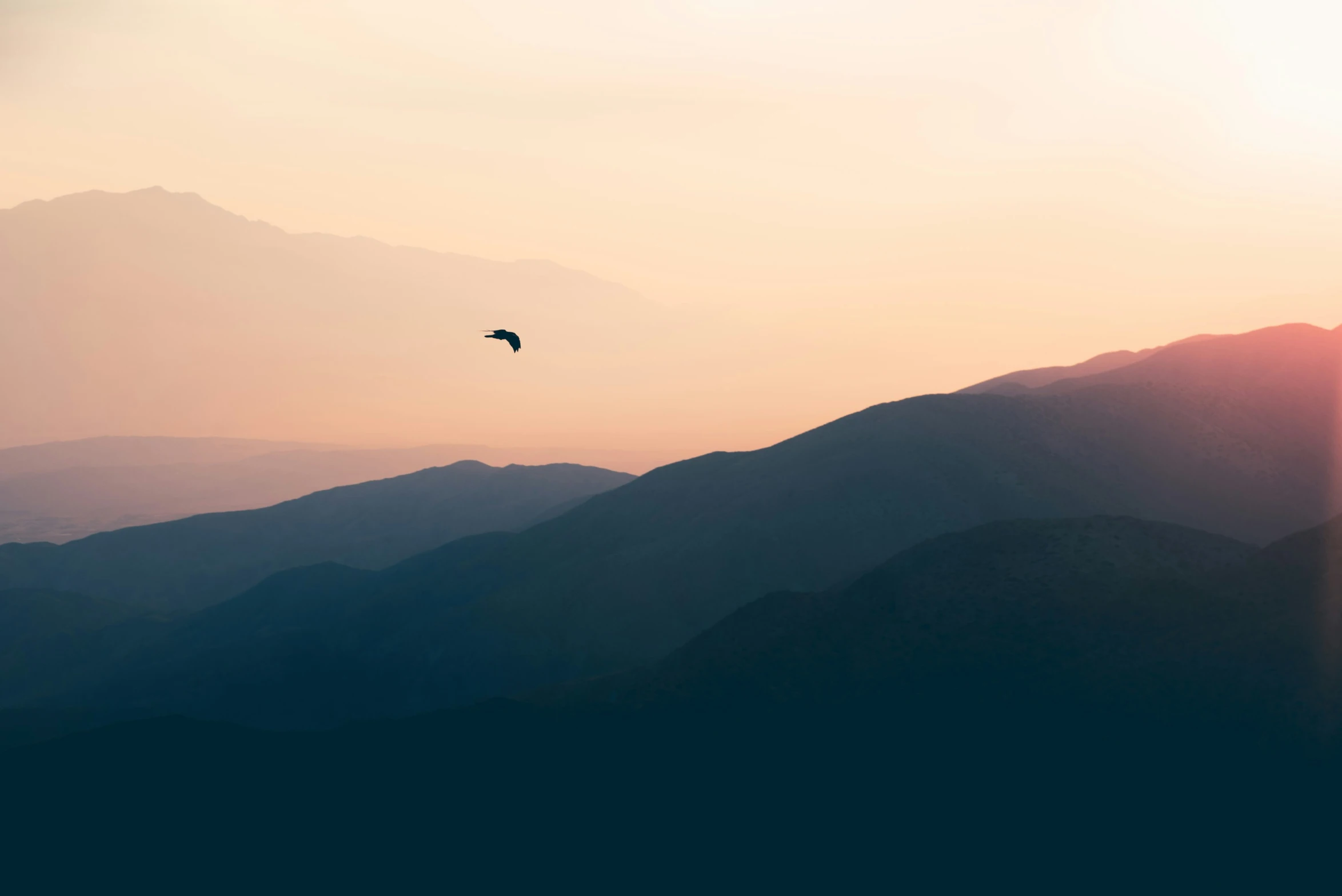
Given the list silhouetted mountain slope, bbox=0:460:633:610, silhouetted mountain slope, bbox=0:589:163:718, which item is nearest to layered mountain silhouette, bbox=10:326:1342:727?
silhouetted mountain slope, bbox=0:589:163:718

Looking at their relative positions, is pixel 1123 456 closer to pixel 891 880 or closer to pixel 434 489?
pixel 891 880

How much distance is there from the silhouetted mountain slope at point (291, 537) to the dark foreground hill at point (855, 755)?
91914 millimetres

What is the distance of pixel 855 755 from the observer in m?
36.2

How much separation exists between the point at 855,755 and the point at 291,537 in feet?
482

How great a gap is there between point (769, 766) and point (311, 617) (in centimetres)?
7204

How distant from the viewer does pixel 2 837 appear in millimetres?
38062

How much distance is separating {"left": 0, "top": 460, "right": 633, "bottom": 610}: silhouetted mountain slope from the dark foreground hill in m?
91.9

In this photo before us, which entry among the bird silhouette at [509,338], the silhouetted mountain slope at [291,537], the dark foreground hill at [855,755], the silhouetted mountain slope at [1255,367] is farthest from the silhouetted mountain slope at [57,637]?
the silhouetted mountain slope at [1255,367]

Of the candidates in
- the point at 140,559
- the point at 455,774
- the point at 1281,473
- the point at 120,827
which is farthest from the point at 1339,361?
the point at 140,559

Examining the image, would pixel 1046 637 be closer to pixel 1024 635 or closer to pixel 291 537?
pixel 1024 635

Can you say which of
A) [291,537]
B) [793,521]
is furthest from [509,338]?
[291,537]

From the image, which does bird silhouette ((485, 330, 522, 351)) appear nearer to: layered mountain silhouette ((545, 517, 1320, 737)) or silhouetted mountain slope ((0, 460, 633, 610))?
layered mountain silhouette ((545, 517, 1320, 737))

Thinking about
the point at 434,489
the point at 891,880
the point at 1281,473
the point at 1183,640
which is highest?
the point at 434,489

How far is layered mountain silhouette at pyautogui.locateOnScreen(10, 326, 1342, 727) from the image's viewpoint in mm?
67625
